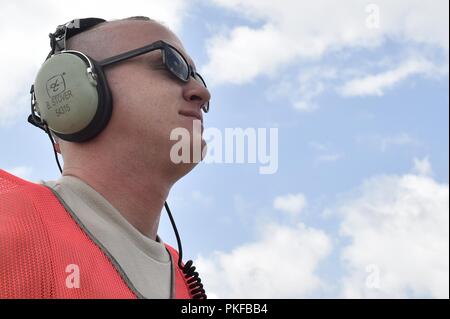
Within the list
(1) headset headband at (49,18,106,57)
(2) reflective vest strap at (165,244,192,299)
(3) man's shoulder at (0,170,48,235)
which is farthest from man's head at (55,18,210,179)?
(2) reflective vest strap at (165,244,192,299)

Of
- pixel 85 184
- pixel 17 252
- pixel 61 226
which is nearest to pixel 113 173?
pixel 85 184

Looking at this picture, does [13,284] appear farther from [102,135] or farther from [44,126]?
[44,126]

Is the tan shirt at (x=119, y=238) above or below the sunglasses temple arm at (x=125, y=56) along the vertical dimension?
below

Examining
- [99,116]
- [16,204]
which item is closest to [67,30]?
[99,116]

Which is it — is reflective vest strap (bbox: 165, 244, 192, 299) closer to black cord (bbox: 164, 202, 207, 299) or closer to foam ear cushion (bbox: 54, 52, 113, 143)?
black cord (bbox: 164, 202, 207, 299)

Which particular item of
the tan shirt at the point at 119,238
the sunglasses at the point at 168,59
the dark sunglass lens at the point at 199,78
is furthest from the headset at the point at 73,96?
the dark sunglass lens at the point at 199,78

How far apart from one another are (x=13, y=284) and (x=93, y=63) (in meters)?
1.30

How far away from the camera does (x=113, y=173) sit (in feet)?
9.16

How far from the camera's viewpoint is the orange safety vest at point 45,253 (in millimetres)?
2010

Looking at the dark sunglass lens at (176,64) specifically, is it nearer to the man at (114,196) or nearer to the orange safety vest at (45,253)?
the man at (114,196)

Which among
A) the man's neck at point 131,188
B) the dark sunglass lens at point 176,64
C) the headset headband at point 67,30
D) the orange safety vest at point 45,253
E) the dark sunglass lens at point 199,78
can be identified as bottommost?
the orange safety vest at point 45,253

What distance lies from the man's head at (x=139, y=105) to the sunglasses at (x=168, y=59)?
0.03 m

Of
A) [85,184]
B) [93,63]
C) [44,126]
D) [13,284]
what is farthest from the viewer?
[44,126]
